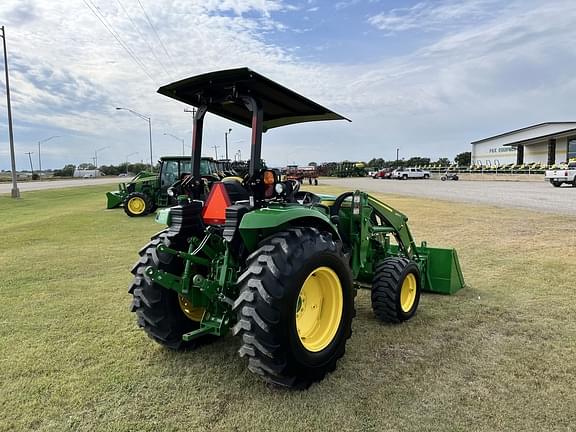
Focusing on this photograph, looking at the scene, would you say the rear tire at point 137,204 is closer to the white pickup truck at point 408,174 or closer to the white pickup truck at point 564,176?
the white pickup truck at point 564,176

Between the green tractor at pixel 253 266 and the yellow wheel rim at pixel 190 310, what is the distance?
11 mm

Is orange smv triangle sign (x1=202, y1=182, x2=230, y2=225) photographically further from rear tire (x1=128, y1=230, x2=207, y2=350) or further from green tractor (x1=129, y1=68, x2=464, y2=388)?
rear tire (x1=128, y1=230, x2=207, y2=350)

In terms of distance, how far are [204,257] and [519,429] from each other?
2.63 meters

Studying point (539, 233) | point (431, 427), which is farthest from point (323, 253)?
point (539, 233)

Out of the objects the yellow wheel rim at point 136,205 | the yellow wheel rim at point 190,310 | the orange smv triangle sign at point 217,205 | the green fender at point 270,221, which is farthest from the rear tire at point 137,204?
the green fender at point 270,221

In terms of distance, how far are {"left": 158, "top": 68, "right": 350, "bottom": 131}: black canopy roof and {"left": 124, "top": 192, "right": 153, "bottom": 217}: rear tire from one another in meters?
12.2

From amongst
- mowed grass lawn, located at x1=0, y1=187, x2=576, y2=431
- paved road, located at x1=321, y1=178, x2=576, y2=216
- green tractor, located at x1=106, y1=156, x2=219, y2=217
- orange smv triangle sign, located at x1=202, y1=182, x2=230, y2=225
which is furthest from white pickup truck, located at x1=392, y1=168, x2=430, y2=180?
orange smv triangle sign, located at x1=202, y1=182, x2=230, y2=225

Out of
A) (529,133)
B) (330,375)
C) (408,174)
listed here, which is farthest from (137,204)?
(529,133)

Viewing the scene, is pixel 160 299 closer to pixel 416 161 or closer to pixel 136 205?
pixel 136 205

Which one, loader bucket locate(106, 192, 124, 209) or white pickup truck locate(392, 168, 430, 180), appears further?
white pickup truck locate(392, 168, 430, 180)

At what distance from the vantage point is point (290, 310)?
3041 mm

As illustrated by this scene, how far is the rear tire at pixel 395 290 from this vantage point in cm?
451

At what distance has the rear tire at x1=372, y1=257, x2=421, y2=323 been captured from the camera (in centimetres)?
451

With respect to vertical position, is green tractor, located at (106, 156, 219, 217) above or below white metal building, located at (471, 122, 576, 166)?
below
